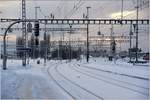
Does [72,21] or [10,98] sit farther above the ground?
[72,21]

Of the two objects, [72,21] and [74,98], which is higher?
[72,21]

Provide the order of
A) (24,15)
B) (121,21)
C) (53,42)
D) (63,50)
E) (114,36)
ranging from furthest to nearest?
1. (63,50)
2. (53,42)
3. (114,36)
4. (121,21)
5. (24,15)

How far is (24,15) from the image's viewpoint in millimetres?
55500

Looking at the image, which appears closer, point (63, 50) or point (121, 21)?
point (121, 21)

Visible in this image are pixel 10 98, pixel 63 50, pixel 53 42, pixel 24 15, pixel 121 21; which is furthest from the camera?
pixel 63 50

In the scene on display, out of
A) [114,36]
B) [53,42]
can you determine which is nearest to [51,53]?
[53,42]

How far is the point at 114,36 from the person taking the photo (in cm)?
11175

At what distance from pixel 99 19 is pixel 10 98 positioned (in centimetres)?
4385

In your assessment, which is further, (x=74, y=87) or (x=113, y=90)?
(x=74, y=87)

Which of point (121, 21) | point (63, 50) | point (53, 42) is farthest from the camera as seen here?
point (63, 50)

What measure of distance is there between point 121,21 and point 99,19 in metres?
3.41

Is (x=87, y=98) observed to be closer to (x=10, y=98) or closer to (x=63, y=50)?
(x=10, y=98)

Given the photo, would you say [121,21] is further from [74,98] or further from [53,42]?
[53,42]

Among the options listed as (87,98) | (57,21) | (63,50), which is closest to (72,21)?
(57,21)
